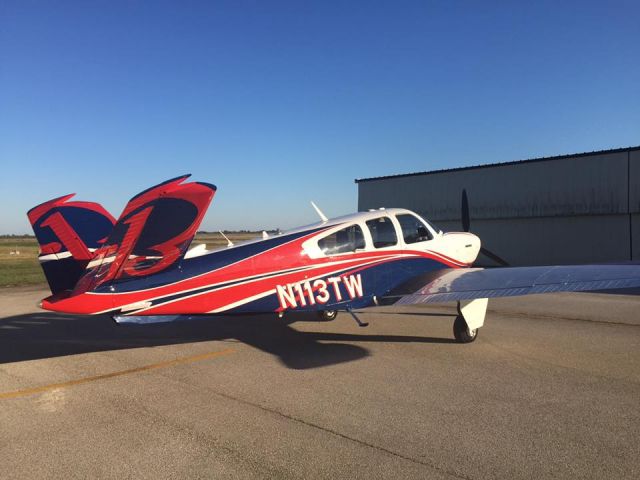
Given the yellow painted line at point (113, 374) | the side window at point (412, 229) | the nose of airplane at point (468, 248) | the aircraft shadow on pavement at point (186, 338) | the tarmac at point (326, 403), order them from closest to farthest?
the tarmac at point (326, 403), the yellow painted line at point (113, 374), the aircraft shadow on pavement at point (186, 338), the side window at point (412, 229), the nose of airplane at point (468, 248)

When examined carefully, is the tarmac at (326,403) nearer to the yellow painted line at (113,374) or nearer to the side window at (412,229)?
the yellow painted line at (113,374)

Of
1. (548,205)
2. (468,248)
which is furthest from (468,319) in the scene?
(548,205)

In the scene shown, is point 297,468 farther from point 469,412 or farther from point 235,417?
point 469,412

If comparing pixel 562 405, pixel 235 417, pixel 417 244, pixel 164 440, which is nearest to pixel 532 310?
pixel 417 244

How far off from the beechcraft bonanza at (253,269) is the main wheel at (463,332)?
0.02 metres

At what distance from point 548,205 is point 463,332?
2150 cm

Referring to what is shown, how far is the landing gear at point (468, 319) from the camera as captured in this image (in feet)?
26.5

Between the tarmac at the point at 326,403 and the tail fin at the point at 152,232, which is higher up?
the tail fin at the point at 152,232

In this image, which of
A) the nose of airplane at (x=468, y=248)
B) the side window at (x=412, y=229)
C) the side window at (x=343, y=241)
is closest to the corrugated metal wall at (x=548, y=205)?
the nose of airplane at (x=468, y=248)

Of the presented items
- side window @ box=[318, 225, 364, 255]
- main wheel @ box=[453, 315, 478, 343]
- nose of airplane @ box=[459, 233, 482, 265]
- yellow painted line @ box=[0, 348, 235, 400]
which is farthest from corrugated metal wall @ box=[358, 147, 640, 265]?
yellow painted line @ box=[0, 348, 235, 400]

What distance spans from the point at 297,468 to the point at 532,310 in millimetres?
9798

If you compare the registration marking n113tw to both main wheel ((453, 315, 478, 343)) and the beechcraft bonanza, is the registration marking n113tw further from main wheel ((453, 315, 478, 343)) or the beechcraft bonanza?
main wheel ((453, 315, 478, 343))

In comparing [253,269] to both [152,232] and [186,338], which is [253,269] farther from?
[186,338]

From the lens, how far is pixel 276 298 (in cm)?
699
